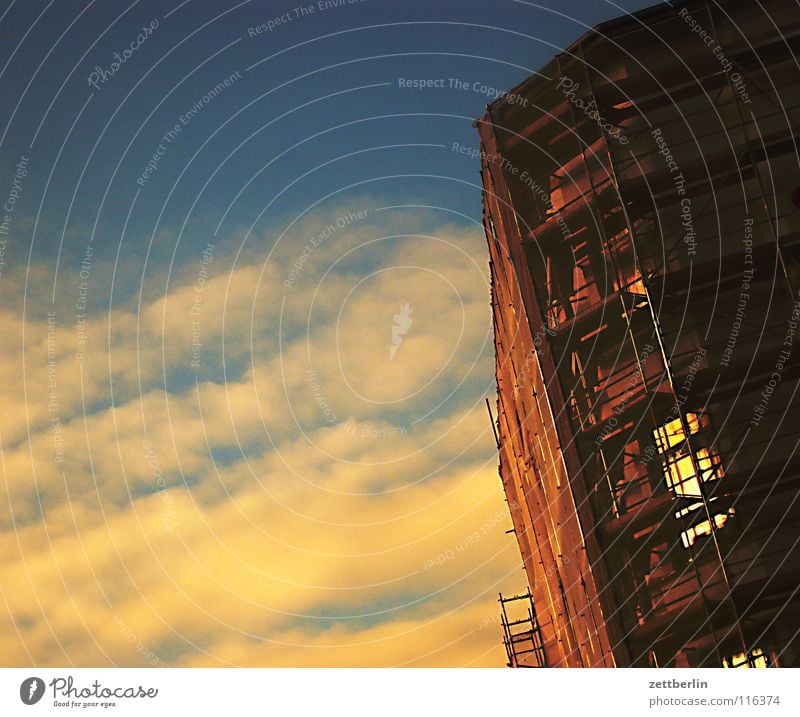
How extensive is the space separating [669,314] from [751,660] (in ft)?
22.5

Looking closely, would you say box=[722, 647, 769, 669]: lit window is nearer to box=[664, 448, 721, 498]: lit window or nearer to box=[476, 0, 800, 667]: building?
box=[476, 0, 800, 667]: building

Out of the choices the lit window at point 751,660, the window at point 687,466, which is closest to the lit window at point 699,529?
the window at point 687,466

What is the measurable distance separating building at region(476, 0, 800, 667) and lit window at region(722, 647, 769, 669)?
5 cm

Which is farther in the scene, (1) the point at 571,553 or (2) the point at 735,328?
(1) the point at 571,553

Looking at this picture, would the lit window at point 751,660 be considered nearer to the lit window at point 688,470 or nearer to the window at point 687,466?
the window at point 687,466

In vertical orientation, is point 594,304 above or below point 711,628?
above

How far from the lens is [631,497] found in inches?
788

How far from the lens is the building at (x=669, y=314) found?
720 inches

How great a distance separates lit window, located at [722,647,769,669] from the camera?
1780 cm

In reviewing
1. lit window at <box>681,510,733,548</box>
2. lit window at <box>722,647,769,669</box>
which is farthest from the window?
lit window at <box>722,647,769,669</box>
